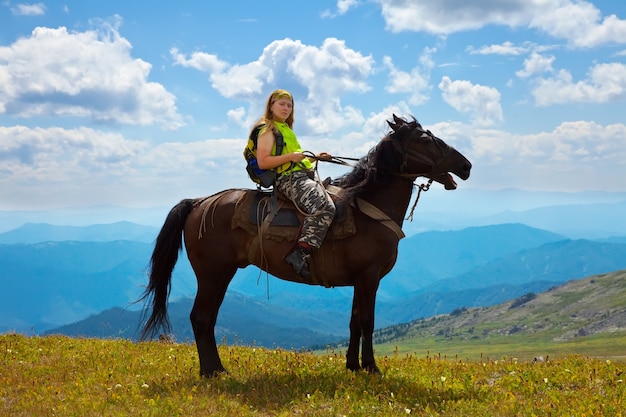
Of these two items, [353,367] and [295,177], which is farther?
[353,367]

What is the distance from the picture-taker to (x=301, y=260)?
1066 centimetres

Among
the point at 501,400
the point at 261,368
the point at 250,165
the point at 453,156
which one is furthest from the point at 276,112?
the point at 501,400

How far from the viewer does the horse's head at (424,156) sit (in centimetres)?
1084

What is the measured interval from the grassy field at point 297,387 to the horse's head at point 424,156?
390cm

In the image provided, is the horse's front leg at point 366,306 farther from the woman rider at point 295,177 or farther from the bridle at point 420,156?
the bridle at point 420,156

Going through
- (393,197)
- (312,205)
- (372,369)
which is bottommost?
(372,369)

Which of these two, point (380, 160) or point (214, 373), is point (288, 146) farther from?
point (214, 373)

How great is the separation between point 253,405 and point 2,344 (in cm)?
879

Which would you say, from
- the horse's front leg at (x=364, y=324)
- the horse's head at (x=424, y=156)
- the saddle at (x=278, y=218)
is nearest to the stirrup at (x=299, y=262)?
the saddle at (x=278, y=218)

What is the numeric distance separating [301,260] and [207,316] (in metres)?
2.37

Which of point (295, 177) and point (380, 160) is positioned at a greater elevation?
point (380, 160)

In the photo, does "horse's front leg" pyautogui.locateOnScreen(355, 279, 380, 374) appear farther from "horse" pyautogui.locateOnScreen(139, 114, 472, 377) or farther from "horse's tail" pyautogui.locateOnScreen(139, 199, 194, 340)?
"horse's tail" pyautogui.locateOnScreen(139, 199, 194, 340)

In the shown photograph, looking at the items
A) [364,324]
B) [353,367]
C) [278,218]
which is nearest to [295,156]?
[278,218]

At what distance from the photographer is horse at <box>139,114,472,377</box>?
10.6 m
